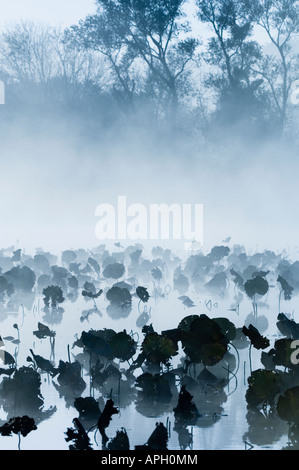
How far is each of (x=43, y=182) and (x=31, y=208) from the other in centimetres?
106

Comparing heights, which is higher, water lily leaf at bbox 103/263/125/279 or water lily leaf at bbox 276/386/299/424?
water lily leaf at bbox 103/263/125/279

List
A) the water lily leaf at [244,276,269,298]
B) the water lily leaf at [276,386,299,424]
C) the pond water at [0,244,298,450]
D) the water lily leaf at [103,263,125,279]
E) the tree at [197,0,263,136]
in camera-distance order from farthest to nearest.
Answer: the tree at [197,0,263,136] → the water lily leaf at [103,263,125,279] → the water lily leaf at [244,276,269,298] → the pond water at [0,244,298,450] → the water lily leaf at [276,386,299,424]

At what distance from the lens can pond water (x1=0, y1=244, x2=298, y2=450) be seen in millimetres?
4664

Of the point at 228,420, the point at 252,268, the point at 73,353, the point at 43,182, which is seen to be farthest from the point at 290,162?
the point at 228,420

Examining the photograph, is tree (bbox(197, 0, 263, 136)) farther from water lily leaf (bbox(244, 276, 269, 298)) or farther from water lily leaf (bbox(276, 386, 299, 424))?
Answer: water lily leaf (bbox(276, 386, 299, 424))

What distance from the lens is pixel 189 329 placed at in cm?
591

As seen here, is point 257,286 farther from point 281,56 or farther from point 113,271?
point 281,56

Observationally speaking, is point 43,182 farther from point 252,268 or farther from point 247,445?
point 247,445

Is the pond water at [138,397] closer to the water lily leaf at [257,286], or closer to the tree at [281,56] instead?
the water lily leaf at [257,286]

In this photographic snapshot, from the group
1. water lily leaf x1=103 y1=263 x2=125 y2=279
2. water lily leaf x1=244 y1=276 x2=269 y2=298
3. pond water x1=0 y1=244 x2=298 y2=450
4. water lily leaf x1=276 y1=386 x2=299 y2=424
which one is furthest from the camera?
water lily leaf x1=103 y1=263 x2=125 y2=279

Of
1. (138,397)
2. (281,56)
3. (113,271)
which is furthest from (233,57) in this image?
(138,397)

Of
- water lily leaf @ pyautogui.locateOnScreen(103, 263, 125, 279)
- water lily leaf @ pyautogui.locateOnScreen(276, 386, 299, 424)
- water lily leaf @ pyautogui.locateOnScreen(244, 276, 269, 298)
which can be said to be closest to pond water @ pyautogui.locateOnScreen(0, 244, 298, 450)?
water lily leaf @ pyautogui.locateOnScreen(276, 386, 299, 424)

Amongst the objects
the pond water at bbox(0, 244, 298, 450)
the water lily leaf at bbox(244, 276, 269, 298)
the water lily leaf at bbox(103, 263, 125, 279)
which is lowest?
the pond water at bbox(0, 244, 298, 450)

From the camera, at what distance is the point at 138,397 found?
18.6 feet
